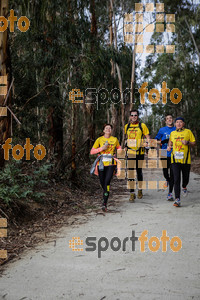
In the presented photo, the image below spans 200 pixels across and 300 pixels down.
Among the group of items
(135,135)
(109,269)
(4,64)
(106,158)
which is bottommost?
(109,269)

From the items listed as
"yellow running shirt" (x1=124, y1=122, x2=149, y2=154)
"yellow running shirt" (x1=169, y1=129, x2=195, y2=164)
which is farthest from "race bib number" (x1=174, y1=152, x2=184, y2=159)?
"yellow running shirt" (x1=124, y1=122, x2=149, y2=154)

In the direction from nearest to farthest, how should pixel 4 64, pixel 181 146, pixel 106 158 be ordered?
1. pixel 4 64
2. pixel 106 158
3. pixel 181 146

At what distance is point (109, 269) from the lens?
3.85 meters

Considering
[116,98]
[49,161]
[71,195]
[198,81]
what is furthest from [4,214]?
[198,81]

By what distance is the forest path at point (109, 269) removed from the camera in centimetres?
327

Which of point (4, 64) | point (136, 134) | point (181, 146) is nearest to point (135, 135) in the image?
point (136, 134)

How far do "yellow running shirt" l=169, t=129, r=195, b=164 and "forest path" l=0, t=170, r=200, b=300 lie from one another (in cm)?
162

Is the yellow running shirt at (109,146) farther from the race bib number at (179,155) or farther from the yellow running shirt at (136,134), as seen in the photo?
the race bib number at (179,155)

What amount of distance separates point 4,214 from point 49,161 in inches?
143

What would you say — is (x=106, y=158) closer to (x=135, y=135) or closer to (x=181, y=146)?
(x=135, y=135)

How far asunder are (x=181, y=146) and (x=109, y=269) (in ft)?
12.7

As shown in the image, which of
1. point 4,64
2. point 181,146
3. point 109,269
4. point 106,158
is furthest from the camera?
point 181,146

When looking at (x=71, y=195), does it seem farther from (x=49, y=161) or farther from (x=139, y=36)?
(x=139, y=36)

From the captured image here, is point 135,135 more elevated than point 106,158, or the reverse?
point 135,135
